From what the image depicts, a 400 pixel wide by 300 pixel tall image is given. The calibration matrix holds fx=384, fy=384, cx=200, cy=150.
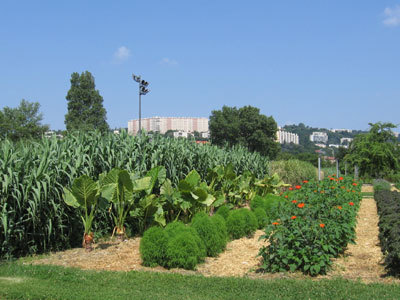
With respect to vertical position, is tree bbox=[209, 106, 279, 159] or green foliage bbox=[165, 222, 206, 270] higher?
tree bbox=[209, 106, 279, 159]

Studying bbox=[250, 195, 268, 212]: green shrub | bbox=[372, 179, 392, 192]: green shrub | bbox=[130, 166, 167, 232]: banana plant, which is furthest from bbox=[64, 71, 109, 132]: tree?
bbox=[130, 166, 167, 232]: banana plant

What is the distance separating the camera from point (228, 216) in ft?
28.6

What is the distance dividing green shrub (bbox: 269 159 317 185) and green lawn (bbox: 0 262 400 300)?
1589 cm

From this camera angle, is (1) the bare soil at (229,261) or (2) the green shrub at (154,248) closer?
(1) the bare soil at (229,261)

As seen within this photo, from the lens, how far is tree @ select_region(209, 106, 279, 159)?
5175 centimetres

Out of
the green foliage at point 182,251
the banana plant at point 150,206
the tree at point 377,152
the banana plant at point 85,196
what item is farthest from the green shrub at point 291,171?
the green foliage at point 182,251

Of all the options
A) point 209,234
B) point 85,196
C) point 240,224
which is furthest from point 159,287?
point 240,224

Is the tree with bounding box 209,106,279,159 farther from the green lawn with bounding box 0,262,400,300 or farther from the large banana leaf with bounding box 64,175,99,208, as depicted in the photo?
the green lawn with bounding box 0,262,400,300

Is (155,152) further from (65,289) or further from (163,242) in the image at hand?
(65,289)

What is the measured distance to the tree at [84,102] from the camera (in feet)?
163

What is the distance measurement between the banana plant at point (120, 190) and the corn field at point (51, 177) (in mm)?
354

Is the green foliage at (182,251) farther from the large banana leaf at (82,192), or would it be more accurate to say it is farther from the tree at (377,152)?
the tree at (377,152)

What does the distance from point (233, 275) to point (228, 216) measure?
2.95 metres

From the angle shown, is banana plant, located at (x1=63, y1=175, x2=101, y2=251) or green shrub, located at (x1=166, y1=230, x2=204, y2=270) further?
banana plant, located at (x1=63, y1=175, x2=101, y2=251)
